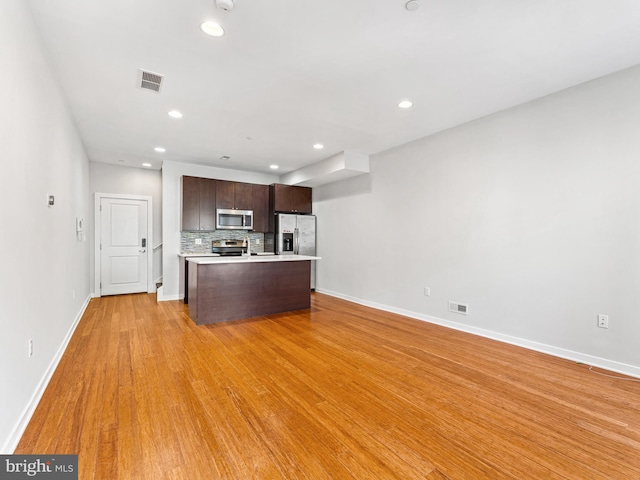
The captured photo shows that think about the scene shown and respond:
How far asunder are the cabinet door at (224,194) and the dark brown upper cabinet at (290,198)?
90cm

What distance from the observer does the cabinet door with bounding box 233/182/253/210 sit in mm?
6348

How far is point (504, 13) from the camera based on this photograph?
2.05 meters

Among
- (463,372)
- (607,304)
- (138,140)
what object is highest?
(138,140)

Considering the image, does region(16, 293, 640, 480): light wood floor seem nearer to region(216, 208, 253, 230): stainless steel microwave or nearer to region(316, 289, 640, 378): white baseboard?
region(316, 289, 640, 378): white baseboard

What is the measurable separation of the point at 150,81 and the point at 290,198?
3.98 m

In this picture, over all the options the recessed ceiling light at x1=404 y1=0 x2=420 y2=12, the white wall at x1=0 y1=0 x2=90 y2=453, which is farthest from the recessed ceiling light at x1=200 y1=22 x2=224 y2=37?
the recessed ceiling light at x1=404 y1=0 x2=420 y2=12

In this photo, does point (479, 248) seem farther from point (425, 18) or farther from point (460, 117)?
point (425, 18)

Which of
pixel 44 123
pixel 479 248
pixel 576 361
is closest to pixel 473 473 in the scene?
pixel 576 361

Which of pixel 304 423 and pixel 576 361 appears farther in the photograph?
pixel 576 361

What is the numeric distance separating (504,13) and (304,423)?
310 centimetres

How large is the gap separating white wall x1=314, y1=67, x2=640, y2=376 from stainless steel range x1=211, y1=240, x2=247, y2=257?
314 centimetres

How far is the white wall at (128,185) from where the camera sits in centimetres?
604

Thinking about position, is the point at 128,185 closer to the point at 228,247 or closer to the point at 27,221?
the point at 228,247

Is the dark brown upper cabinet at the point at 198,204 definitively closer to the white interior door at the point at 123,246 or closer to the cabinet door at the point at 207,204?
the cabinet door at the point at 207,204
